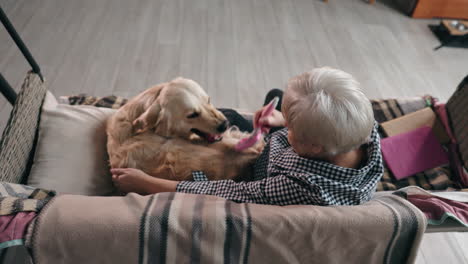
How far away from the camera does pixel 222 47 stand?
240cm

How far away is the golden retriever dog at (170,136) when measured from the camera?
39.8 inches

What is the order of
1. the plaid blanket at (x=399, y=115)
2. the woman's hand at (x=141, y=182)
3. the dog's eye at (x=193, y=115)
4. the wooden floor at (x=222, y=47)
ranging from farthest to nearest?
the wooden floor at (x=222, y=47)
the plaid blanket at (x=399, y=115)
the dog's eye at (x=193, y=115)
the woman's hand at (x=141, y=182)

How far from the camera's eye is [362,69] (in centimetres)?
237

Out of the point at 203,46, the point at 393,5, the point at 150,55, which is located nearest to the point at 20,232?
the point at 150,55

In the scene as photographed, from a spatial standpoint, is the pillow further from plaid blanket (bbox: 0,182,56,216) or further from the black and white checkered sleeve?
the black and white checkered sleeve

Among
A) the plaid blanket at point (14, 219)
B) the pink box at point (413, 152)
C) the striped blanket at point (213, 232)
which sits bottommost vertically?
the pink box at point (413, 152)

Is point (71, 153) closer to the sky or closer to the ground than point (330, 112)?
closer to the ground

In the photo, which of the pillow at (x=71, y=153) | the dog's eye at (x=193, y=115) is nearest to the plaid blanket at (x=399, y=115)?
the pillow at (x=71, y=153)

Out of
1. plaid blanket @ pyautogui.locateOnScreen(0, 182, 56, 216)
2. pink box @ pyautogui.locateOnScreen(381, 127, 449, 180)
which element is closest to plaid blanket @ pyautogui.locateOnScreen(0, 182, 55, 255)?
plaid blanket @ pyautogui.locateOnScreen(0, 182, 56, 216)

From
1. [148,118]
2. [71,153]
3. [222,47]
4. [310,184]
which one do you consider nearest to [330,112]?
[310,184]

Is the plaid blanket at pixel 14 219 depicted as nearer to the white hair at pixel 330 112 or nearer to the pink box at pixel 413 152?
the white hair at pixel 330 112

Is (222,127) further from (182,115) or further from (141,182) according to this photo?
(141,182)

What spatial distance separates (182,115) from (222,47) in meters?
1.50

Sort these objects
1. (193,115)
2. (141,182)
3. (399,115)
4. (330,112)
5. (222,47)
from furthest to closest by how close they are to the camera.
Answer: (222,47), (399,115), (193,115), (141,182), (330,112)
